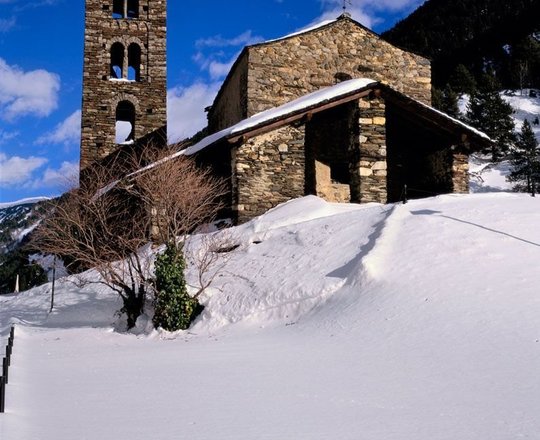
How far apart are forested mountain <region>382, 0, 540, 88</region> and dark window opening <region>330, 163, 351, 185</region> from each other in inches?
1921

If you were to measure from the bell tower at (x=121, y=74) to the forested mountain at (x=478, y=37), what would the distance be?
147 ft

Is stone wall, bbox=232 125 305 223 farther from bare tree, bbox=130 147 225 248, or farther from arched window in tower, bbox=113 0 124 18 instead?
arched window in tower, bbox=113 0 124 18

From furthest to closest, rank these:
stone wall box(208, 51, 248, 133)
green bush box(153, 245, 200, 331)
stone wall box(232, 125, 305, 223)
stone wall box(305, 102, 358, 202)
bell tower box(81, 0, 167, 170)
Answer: bell tower box(81, 0, 167, 170) < stone wall box(208, 51, 248, 133) < stone wall box(305, 102, 358, 202) < stone wall box(232, 125, 305, 223) < green bush box(153, 245, 200, 331)

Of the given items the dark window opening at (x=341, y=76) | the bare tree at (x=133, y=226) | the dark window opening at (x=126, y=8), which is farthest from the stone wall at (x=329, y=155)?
the dark window opening at (x=126, y=8)

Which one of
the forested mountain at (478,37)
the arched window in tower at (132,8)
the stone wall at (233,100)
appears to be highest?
the forested mountain at (478,37)

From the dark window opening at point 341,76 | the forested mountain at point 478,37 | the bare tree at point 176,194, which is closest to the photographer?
the bare tree at point 176,194

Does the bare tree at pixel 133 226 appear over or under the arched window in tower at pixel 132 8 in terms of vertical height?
under

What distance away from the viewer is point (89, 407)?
5.57 metres

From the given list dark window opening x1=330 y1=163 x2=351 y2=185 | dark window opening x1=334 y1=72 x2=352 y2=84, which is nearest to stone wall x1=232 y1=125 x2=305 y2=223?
dark window opening x1=330 y1=163 x2=351 y2=185

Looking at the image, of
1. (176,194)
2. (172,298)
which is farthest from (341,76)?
(172,298)

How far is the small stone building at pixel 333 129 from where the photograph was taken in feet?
51.5

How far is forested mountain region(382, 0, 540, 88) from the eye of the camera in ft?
234

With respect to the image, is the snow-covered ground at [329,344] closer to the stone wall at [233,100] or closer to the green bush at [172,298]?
the green bush at [172,298]

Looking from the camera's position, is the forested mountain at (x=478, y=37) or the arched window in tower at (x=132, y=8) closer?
the arched window in tower at (x=132, y=8)
